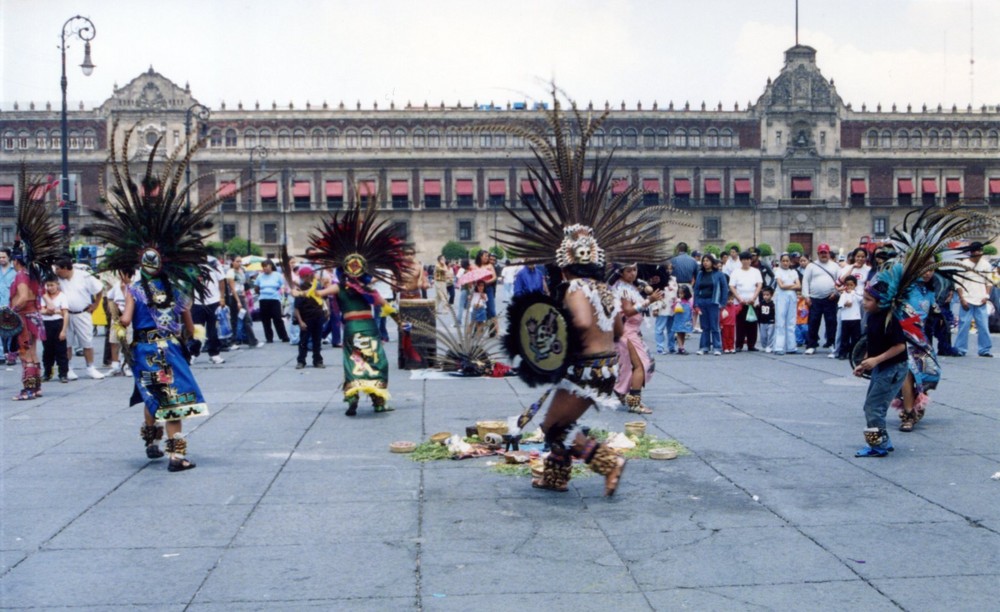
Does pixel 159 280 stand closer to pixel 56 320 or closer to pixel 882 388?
pixel 882 388

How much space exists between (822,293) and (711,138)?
180 feet

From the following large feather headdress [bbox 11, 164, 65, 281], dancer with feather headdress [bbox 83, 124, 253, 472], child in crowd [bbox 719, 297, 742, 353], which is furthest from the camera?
child in crowd [bbox 719, 297, 742, 353]

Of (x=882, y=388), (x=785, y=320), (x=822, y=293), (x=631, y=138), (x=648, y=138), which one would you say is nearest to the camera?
(x=882, y=388)

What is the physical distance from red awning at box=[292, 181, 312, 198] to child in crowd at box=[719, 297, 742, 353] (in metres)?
52.0

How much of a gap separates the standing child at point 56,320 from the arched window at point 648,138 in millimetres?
57585

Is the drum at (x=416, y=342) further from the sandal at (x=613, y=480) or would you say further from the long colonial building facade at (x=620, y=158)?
the long colonial building facade at (x=620, y=158)

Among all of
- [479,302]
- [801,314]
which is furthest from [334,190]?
[801,314]

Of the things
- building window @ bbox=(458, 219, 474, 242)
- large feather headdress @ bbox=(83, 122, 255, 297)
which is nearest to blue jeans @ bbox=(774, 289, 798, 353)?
large feather headdress @ bbox=(83, 122, 255, 297)

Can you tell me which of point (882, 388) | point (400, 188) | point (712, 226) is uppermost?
point (400, 188)

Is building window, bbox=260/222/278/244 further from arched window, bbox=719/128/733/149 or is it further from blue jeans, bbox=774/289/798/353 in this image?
blue jeans, bbox=774/289/798/353

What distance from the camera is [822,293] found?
14.8 m

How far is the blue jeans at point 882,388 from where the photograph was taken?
722 centimetres

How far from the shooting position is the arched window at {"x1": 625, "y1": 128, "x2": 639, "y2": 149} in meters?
66.5

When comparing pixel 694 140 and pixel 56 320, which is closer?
pixel 56 320
